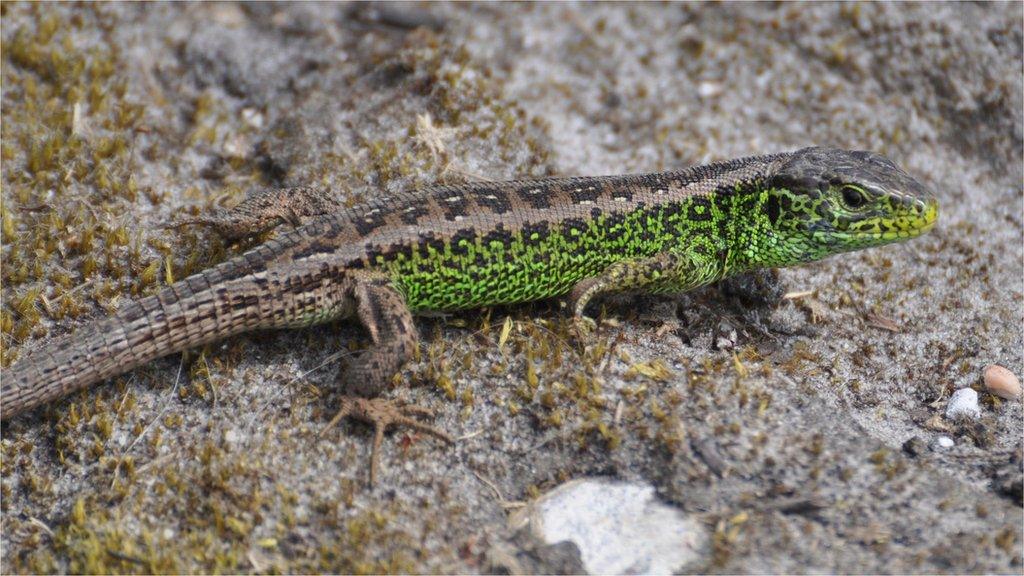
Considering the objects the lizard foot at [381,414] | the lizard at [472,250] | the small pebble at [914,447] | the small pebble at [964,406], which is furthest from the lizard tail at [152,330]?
the small pebble at [964,406]

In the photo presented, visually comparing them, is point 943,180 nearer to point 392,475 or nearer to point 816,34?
point 816,34

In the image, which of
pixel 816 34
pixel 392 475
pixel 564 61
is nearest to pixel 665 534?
pixel 392 475

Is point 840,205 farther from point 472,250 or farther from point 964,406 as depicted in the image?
point 472,250

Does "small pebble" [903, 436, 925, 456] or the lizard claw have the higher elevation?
the lizard claw

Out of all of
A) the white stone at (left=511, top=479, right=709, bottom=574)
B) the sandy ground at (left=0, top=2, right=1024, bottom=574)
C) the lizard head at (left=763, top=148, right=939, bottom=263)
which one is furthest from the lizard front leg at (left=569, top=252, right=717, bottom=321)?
the white stone at (left=511, top=479, right=709, bottom=574)

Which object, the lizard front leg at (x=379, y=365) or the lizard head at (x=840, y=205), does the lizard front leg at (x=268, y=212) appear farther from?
the lizard head at (x=840, y=205)

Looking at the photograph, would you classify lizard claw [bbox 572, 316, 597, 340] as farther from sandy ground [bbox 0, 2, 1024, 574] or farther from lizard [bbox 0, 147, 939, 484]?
sandy ground [bbox 0, 2, 1024, 574]
